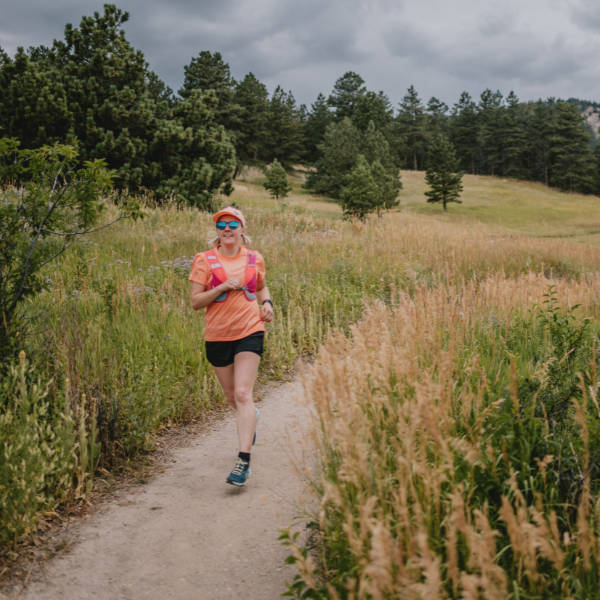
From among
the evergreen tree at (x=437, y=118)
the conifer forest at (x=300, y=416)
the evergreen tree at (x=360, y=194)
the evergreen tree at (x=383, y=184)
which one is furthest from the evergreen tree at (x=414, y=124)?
the conifer forest at (x=300, y=416)

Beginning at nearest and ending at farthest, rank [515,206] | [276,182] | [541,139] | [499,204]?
[276,182] → [515,206] → [499,204] → [541,139]

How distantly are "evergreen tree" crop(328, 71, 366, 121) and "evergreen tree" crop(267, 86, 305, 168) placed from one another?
719 centimetres

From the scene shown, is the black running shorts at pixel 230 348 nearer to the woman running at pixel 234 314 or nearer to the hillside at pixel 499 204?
the woman running at pixel 234 314

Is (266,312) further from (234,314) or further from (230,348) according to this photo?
(230,348)

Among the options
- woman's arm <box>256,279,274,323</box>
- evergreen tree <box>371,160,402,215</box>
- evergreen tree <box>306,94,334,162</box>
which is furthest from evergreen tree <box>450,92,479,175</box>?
woman's arm <box>256,279,274,323</box>

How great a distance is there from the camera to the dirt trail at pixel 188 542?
8.22 ft

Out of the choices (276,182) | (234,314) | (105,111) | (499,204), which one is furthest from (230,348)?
(499,204)

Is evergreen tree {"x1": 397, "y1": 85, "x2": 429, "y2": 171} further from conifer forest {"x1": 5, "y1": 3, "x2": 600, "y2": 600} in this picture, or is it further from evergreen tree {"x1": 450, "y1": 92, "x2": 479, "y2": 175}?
conifer forest {"x1": 5, "y1": 3, "x2": 600, "y2": 600}

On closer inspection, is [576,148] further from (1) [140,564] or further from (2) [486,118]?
(1) [140,564]

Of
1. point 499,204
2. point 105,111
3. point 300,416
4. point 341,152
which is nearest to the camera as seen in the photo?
point 300,416

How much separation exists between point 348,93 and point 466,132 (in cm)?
2340

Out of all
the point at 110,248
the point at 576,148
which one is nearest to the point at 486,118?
the point at 576,148

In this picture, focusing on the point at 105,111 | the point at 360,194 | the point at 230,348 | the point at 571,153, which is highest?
the point at 571,153

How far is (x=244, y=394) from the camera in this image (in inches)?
140
